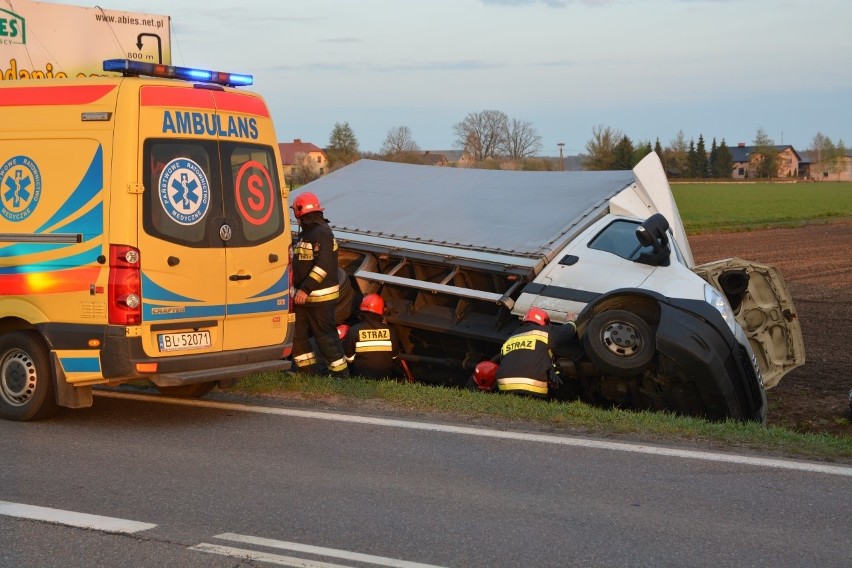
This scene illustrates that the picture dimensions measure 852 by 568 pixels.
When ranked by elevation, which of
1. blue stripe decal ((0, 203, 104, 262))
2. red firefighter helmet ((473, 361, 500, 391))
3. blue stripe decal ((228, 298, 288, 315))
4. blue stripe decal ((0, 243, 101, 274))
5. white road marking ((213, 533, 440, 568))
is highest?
blue stripe decal ((0, 203, 104, 262))

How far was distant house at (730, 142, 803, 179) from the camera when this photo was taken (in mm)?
139250

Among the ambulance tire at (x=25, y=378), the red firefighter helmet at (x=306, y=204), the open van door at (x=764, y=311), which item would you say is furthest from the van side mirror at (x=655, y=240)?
the ambulance tire at (x=25, y=378)

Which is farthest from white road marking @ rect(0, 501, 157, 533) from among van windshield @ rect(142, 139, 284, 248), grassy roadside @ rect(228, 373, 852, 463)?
grassy roadside @ rect(228, 373, 852, 463)

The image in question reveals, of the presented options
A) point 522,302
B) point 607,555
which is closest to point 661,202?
point 522,302

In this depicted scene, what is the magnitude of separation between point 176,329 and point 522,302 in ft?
11.5

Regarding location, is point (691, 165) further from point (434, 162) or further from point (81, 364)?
point (81, 364)

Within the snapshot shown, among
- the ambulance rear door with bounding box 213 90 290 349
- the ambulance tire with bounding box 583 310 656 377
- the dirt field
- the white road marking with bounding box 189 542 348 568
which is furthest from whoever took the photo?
the dirt field

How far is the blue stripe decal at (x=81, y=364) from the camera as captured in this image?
22.9 feet

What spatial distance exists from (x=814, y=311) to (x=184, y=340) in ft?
39.6

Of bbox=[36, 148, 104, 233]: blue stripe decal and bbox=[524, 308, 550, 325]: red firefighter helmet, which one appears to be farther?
bbox=[524, 308, 550, 325]: red firefighter helmet

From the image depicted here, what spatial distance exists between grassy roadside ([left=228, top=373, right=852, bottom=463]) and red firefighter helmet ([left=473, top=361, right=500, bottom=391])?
22.9 inches

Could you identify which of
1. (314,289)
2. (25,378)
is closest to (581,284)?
(314,289)

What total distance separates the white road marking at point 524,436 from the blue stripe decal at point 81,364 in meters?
1.20

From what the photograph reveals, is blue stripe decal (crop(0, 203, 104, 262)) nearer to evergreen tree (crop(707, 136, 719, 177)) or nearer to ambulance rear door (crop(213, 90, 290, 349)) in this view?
ambulance rear door (crop(213, 90, 290, 349))
